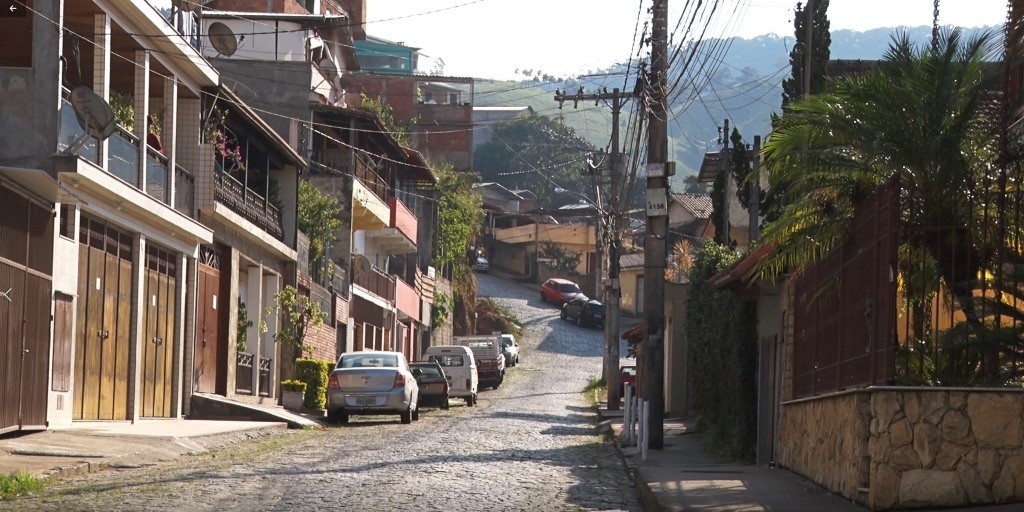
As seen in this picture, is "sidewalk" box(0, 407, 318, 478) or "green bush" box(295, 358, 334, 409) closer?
"sidewalk" box(0, 407, 318, 478)

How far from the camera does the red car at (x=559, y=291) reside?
8721 centimetres

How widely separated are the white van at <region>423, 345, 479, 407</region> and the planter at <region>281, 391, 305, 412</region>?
941cm

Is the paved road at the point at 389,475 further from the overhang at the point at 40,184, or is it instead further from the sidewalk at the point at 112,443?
the overhang at the point at 40,184

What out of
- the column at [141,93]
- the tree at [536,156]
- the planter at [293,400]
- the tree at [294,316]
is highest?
the tree at [536,156]

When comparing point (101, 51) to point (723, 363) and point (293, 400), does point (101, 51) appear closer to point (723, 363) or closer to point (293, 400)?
point (723, 363)

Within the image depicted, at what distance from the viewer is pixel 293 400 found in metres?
34.0

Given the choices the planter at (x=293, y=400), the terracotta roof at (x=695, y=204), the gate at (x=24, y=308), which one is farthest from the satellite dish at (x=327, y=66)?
the terracotta roof at (x=695, y=204)

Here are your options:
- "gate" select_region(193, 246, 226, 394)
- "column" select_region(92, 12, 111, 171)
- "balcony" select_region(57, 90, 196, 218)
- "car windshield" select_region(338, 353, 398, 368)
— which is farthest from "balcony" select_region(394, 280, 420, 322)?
"column" select_region(92, 12, 111, 171)

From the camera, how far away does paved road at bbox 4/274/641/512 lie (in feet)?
42.1

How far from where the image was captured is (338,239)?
155ft

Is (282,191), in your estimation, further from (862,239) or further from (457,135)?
(457,135)

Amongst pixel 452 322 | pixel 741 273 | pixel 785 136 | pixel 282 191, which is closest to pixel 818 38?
pixel 741 273

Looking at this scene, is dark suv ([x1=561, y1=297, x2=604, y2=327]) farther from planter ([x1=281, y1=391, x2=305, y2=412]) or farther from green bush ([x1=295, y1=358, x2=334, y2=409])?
planter ([x1=281, y1=391, x2=305, y2=412])

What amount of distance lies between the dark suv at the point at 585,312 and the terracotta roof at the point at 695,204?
8177 mm
